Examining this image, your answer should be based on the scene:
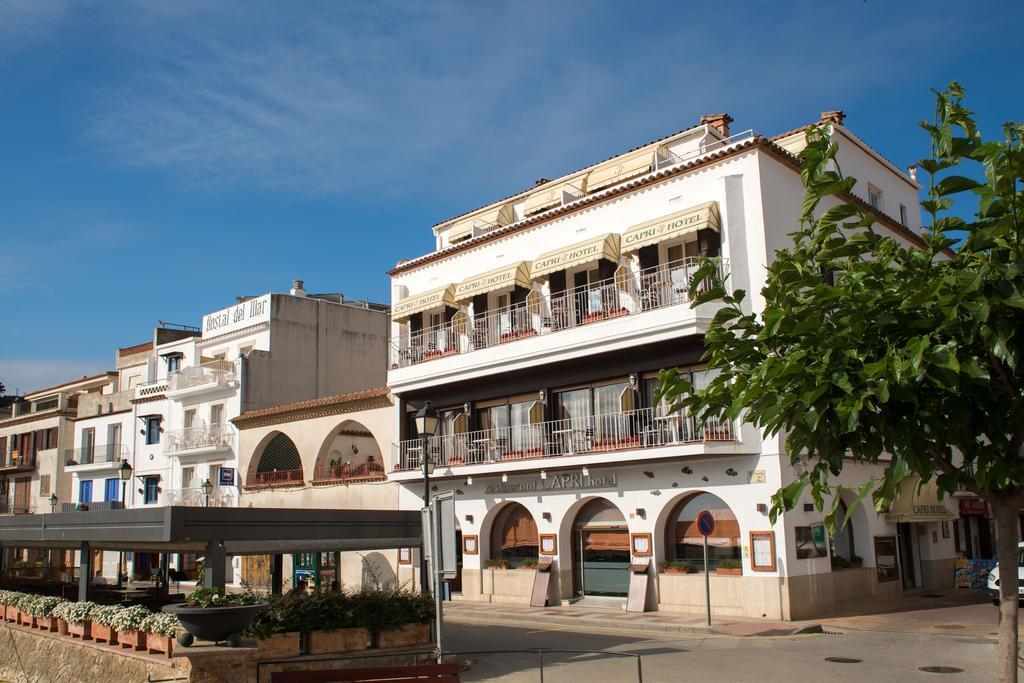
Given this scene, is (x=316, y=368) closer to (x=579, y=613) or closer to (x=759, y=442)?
(x=579, y=613)

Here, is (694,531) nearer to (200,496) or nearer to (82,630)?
(82,630)

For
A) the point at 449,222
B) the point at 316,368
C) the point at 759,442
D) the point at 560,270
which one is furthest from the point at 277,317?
the point at 759,442

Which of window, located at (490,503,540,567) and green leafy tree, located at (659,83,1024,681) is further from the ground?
green leafy tree, located at (659,83,1024,681)

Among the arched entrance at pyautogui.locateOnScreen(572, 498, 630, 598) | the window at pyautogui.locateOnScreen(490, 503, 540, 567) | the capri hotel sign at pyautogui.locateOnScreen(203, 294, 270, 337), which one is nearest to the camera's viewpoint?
the arched entrance at pyautogui.locateOnScreen(572, 498, 630, 598)

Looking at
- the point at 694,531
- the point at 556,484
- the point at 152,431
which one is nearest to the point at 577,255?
the point at 556,484

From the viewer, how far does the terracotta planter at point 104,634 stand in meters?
14.5

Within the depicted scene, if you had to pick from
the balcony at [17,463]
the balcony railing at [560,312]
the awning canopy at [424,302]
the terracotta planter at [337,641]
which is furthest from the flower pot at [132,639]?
the balcony at [17,463]

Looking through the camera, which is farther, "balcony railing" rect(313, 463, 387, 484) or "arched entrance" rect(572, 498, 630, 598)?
"balcony railing" rect(313, 463, 387, 484)

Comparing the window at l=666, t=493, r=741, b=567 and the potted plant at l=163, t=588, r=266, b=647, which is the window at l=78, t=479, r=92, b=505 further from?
the potted plant at l=163, t=588, r=266, b=647

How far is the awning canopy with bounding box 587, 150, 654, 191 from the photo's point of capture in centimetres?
2820

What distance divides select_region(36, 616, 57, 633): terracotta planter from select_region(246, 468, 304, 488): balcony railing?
724 inches

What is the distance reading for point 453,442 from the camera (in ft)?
98.9

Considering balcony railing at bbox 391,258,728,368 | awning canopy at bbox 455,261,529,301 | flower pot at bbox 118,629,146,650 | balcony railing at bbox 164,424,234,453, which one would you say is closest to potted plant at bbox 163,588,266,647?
flower pot at bbox 118,629,146,650

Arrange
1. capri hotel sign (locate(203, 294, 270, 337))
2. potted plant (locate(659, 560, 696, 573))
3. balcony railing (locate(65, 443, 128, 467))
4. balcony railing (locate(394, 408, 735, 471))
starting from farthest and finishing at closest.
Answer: balcony railing (locate(65, 443, 128, 467)) < capri hotel sign (locate(203, 294, 270, 337)) < potted plant (locate(659, 560, 696, 573)) < balcony railing (locate(394, 408, 735, 471))
